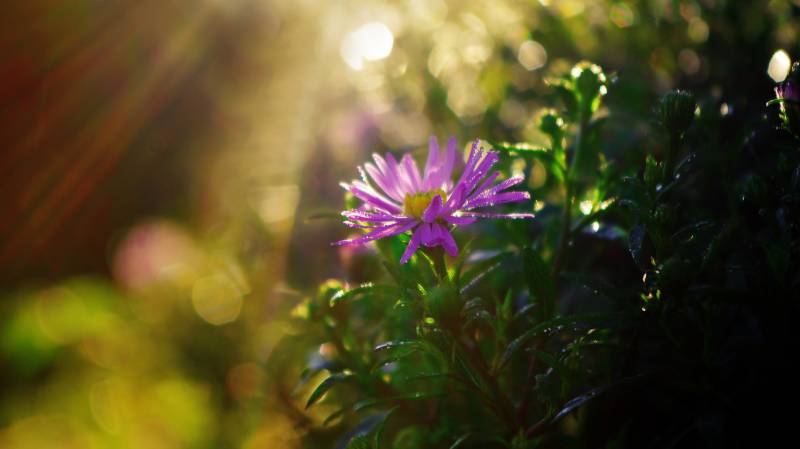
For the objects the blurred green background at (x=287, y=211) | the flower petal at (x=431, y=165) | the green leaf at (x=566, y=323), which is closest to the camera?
the green leaf at (x=566, y=323)

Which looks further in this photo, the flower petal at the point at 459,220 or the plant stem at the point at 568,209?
the plant stem at the point at 568,209

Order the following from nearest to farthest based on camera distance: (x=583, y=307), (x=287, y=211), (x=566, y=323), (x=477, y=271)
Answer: (x=566, y=323)
(x=477, y=271)
(x=583, y=307)
(x=287, y=211)

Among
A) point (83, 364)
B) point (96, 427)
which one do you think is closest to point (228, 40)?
point (83, 364)

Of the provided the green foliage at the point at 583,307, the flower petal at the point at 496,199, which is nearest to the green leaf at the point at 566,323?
the green foliage at the point at 583,307

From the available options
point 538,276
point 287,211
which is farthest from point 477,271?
point 287,211

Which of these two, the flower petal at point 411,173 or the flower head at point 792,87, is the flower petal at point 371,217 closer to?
the flower petal at point 411,173

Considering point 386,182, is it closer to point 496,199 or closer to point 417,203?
point 417,203

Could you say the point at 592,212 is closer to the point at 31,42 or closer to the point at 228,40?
the point at 31,42

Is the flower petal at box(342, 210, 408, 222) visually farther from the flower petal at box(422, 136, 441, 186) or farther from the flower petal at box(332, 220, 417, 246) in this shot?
the flower petal at box(422, 136, 441, 186)
